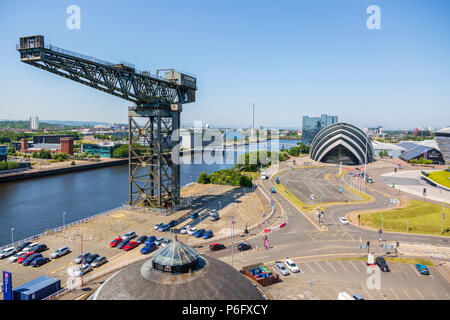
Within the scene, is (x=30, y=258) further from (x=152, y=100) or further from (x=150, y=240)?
(x=152, y=100)

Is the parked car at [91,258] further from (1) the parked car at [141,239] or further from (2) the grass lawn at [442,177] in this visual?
(2) the grass lawn at [442,177]

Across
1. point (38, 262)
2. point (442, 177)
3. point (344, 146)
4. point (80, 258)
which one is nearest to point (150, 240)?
point (80, 258)

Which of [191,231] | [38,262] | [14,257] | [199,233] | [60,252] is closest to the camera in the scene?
[38,262]

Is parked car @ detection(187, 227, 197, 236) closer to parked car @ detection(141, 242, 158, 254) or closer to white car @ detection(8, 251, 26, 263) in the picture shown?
parked car @ detection(141, 242, 158, 254)

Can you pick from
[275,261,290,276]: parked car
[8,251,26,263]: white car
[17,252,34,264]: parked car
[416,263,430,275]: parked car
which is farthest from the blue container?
[416,263,430,275]: parked car
